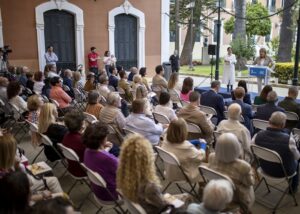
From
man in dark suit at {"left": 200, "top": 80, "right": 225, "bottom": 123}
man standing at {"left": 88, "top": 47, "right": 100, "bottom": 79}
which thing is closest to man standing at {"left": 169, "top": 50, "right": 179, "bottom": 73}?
man standing at {"left": 88, "top": 47, "right": 100, "bottom": 79}

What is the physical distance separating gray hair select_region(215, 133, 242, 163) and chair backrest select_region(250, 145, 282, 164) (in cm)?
74

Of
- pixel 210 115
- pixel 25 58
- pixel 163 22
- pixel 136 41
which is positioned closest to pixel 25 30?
pixel 25 58

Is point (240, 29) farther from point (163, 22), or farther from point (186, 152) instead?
point (186, 152)

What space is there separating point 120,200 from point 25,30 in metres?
11.0

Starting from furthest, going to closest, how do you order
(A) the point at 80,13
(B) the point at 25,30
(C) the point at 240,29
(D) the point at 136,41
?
(C) the point at 240,29, (D) the point at 136,41, (A) the point at 80,13, (B) the point at 25,30

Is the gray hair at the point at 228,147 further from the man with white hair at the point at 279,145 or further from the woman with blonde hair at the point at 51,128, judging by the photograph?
the woman with blonde hair at the point at 51,128

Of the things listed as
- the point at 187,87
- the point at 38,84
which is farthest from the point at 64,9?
the point at 187,87

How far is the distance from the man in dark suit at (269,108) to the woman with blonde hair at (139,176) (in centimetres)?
304

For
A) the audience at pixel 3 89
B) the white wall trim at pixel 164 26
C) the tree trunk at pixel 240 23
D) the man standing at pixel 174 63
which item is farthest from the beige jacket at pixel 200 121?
the tree trunk at pixel 240 23

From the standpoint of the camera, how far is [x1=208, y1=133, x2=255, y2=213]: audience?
10.5 feet

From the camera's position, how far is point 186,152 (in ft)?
12.6

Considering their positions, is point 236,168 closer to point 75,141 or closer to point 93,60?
point 75,141

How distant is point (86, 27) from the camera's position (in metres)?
14.3

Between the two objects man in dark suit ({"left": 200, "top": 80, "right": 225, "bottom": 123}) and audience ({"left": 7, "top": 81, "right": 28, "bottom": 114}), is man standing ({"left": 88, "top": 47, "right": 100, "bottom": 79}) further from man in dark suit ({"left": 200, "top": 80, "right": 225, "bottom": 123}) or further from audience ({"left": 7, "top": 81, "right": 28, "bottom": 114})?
man in dark suit ({"left": 200, "top": 80, "right": 225, "bottom": 123})
